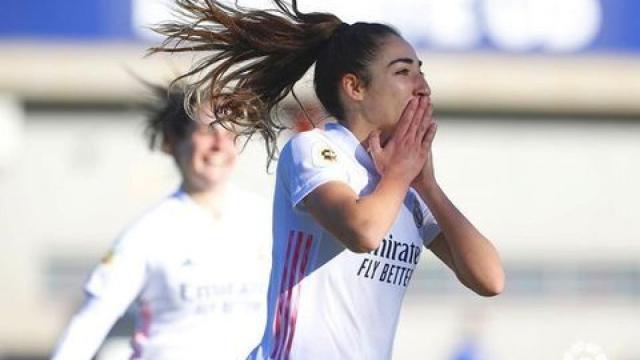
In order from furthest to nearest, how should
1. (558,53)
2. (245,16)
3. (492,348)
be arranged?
(558,53), (492,348), (245,16)

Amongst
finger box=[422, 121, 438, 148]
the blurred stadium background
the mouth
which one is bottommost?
finger box=[422, 121, 438, 148]

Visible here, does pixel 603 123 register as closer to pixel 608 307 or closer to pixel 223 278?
pixel 608 307

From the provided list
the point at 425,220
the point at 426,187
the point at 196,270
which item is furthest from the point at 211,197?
the point at 426,187

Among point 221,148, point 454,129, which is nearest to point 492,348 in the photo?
point 454,129

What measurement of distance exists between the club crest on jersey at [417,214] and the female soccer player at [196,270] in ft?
7.34

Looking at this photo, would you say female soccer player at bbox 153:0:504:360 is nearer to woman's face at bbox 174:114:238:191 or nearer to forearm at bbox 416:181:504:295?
forearm at bbox 416:181:504:295

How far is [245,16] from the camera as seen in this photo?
536cm

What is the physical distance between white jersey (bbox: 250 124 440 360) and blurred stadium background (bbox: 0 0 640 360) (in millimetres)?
20573

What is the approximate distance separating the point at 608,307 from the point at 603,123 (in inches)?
108

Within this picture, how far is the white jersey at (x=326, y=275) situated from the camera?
4.93m

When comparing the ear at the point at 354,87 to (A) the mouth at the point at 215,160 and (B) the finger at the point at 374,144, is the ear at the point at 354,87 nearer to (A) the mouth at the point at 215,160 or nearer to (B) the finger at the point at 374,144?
(B) the finger at the point at 374,144

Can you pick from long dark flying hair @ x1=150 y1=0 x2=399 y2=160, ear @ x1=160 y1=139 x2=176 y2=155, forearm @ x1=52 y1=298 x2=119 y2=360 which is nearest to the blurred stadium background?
ear @ x1=160 y1=139 x2=176 y2=155

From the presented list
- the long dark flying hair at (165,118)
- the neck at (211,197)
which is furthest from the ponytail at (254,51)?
the long dark flying hair at (165,118)

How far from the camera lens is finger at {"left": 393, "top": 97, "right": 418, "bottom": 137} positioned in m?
4.89
